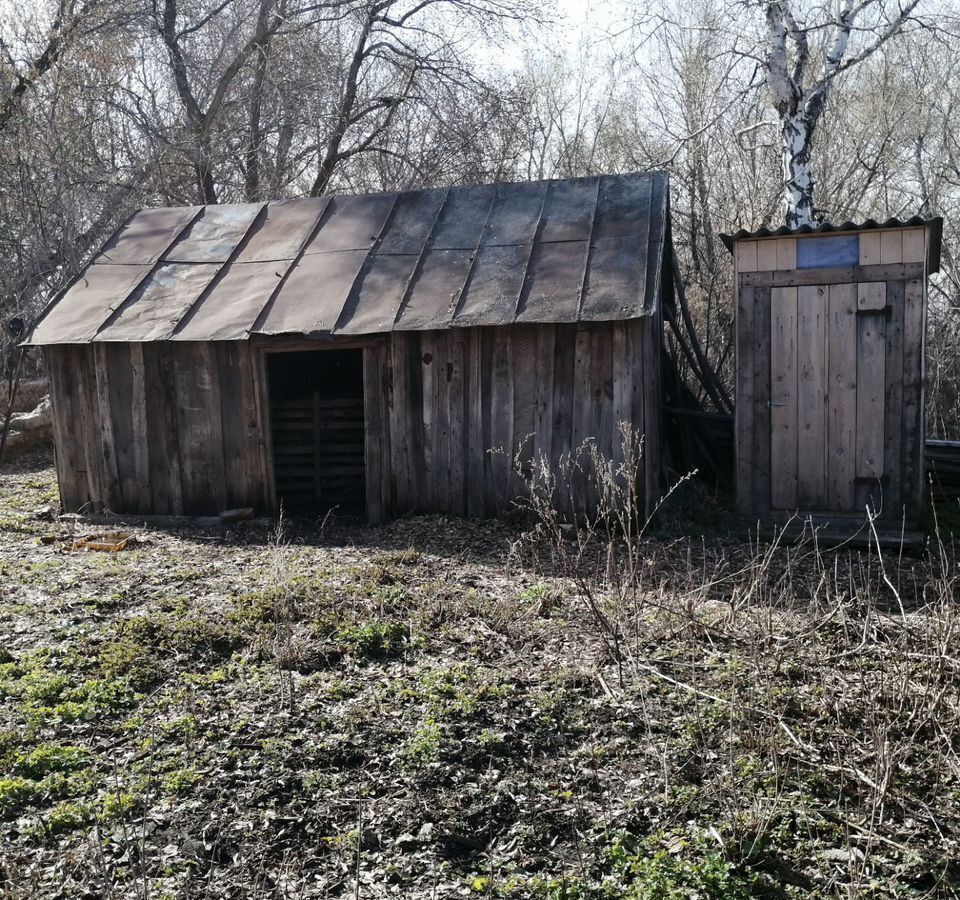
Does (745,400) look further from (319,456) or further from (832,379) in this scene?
(319,456)

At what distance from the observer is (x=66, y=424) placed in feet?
33.0

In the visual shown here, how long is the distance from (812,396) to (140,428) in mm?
6775

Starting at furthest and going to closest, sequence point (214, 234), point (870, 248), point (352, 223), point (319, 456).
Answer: point (214, 234) → point (352, 223) → point (319, 456) → point (870, 248)

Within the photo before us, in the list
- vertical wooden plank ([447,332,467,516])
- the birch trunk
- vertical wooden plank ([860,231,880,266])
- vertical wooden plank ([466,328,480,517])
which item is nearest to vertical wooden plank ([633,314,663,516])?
vertical wooden plank ([466,328,480,517])

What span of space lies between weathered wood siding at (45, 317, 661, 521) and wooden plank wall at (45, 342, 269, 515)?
0.04 ft

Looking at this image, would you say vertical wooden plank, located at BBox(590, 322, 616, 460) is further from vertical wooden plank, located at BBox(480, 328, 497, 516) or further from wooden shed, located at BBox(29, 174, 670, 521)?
vertical wooden plank, located at BBox(480, 328, 497, 516)

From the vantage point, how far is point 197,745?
4.30 m

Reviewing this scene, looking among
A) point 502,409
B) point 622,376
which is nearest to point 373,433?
point 502,409

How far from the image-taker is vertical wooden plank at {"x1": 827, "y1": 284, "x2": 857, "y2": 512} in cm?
839

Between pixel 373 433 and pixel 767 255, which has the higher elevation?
pixel 767 255

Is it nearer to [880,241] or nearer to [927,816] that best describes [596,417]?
[880,241]

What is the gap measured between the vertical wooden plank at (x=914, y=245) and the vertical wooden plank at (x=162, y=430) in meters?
7.15

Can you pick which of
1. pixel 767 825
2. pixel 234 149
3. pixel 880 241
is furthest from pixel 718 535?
pixel 234 149

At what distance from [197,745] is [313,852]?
40.5 inches
